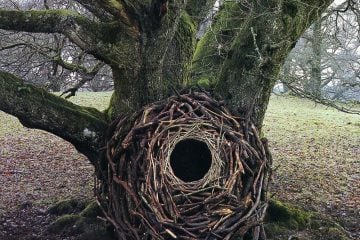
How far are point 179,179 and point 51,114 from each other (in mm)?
1659

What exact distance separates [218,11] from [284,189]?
322cm

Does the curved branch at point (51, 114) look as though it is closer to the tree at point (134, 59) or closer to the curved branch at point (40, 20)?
the tree at point (134, 59)

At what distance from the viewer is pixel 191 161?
201 inches

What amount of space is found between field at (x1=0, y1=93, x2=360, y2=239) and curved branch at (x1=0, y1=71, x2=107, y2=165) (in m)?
1.70

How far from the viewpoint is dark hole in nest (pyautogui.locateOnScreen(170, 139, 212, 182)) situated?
16.7 ft

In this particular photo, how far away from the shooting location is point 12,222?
21.8 feet

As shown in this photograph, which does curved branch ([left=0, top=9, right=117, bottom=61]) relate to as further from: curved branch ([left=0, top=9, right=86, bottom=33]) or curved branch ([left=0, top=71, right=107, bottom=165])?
curved branch ([left=0, top=71, right=107, bottom=165])

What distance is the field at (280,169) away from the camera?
292 inches

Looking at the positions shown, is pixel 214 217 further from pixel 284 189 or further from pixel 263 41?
pixel 284 189

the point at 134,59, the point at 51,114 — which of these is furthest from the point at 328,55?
the point at 51,114

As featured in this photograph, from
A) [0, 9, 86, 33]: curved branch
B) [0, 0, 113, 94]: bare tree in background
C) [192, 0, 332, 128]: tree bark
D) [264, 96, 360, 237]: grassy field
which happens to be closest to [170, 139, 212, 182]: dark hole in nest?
[192, 0, 332, 128]: tree bark

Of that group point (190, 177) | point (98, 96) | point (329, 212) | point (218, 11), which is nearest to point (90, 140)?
point (190, 177)

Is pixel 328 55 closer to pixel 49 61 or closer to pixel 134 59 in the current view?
pixel 49 61

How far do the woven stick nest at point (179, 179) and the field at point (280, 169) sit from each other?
0.78 m
